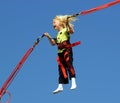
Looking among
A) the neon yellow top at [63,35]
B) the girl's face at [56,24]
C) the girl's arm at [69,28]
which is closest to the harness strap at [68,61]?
the neon yellow top at [63,35]

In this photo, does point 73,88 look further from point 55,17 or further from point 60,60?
point 55,17

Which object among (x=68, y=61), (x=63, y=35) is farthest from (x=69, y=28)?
(x=68, y=61)

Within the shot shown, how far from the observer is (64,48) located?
1886 cm

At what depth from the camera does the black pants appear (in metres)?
18.9

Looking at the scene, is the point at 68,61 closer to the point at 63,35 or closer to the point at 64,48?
the point at 64,48

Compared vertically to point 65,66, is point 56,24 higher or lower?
higher

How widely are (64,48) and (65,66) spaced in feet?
2.32

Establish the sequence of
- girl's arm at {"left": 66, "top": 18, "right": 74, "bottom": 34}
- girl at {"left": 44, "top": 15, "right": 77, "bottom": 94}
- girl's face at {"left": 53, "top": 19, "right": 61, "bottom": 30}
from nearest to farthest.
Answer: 1. girl's arm at {"left": 66, "top": 18, "right": 74, "bottom": 34}
2. girl at {"left": 44, "top": 15, "right": 77, "bottom": 94}
3. girl's face at {"left": 53, "top": 19, "right": 61, "bottom": 30}

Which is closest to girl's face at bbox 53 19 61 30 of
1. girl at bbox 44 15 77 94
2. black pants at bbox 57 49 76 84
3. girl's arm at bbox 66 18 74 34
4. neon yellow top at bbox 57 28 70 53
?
girl at bbox 44 15 77 94

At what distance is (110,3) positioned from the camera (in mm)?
16812

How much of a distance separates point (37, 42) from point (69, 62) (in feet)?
6.20

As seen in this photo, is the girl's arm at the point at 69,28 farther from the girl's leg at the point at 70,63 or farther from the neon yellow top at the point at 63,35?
the girl's leg at the point at 70,63

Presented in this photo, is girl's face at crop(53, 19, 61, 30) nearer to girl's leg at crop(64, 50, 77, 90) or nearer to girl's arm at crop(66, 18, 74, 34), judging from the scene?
girl's arm at crop(66, 18, 74, 34)

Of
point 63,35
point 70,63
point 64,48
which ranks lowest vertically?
point 70,63
